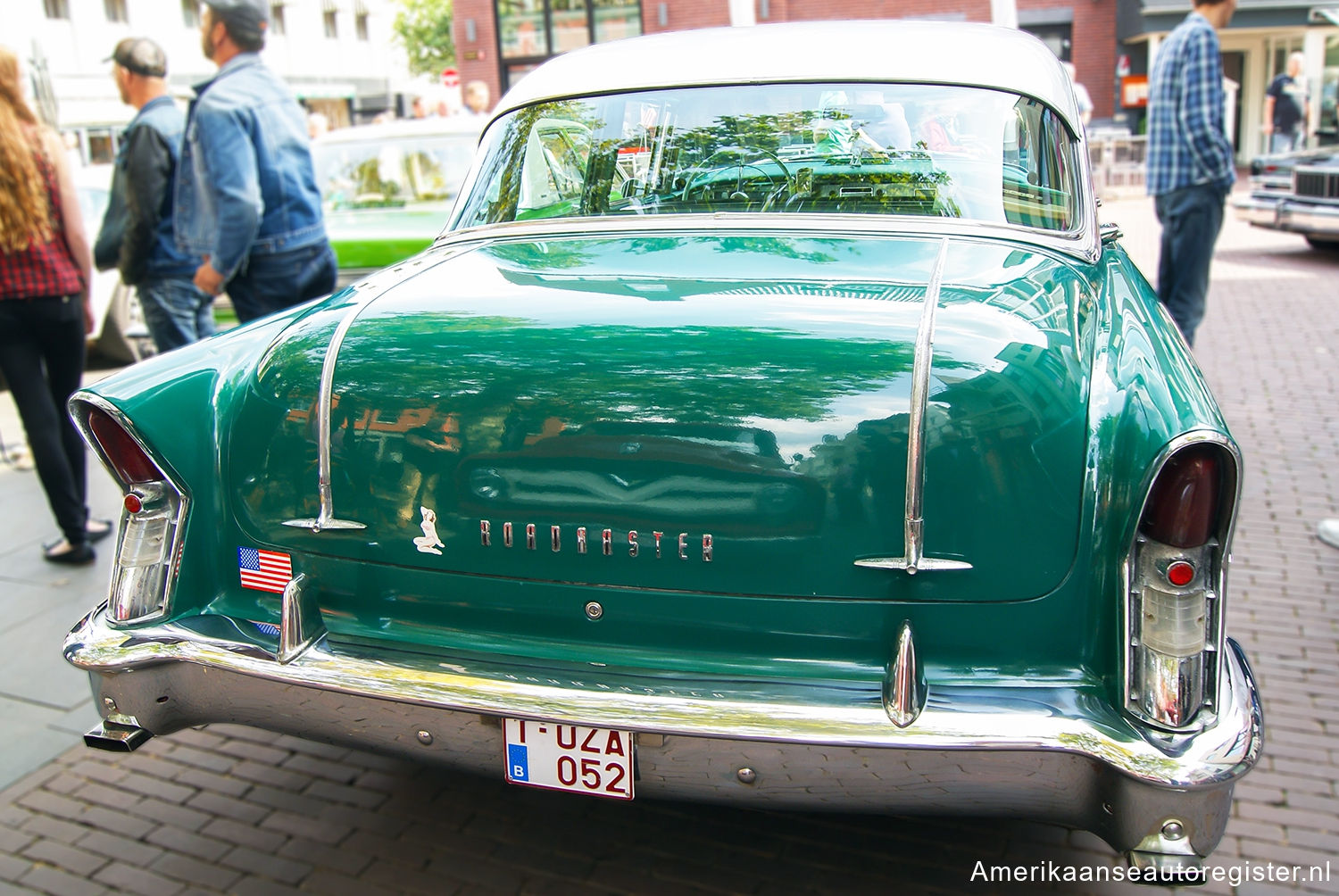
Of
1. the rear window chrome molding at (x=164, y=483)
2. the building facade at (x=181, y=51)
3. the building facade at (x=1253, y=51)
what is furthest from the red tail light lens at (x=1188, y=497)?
the building facade at (x=1253, y=51)

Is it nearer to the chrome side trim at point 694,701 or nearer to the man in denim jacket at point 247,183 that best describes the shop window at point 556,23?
the man in denim jacket at point 247,183

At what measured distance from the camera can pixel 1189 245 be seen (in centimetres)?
609

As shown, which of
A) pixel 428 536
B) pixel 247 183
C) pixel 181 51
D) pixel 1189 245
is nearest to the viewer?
pixel 428 536

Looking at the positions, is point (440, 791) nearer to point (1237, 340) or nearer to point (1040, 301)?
point (1040, 301)

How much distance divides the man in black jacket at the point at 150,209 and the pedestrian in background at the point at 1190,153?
16.1 ft

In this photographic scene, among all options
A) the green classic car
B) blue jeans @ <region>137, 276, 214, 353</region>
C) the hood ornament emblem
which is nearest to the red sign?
blue jeans @ <region>137, 276, 214, 353</region>

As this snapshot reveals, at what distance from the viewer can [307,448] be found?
2496 mm

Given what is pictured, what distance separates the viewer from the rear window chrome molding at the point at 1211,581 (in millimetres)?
2072

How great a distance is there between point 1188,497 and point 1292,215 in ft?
39.1

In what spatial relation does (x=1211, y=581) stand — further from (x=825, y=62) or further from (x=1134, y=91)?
(x=1134, y=91)

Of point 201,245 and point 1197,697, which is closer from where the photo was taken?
point 1197,697

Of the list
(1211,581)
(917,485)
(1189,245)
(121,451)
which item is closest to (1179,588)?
(1211,581)

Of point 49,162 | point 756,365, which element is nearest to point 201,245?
point 49,162

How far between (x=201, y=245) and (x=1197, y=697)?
4110 mm
